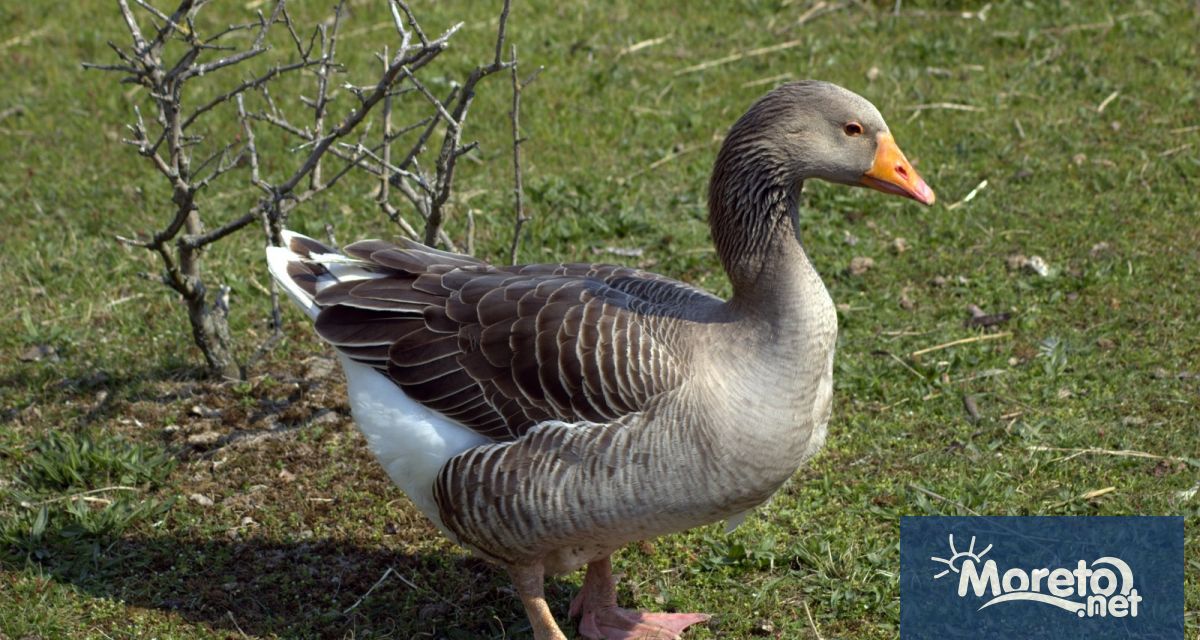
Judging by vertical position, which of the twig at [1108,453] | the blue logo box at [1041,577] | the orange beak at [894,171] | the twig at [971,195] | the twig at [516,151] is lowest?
the blue logo box at [1041,577]

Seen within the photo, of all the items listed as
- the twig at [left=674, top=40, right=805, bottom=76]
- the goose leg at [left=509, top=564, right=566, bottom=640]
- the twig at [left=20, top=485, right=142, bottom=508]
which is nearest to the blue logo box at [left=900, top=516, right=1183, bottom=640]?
the goose leg at [left=509, top=564, right=566, bottom=640]

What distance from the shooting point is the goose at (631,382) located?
3.82 m

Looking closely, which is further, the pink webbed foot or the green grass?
the green grass

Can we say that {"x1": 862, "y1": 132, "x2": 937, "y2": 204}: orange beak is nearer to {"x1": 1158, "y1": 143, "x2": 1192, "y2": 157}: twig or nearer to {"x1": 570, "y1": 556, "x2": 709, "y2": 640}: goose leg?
{"x1": 570, "y1": 556, "x2": 709, "y2": 640}: goose leg

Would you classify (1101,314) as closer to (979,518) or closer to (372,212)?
(979,518)

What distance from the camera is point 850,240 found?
6.66 metres

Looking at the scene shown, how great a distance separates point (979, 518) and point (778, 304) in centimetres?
143

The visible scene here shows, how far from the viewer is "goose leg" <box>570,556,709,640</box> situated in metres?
4.32

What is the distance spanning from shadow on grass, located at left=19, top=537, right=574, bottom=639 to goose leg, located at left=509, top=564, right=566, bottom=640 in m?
0.30

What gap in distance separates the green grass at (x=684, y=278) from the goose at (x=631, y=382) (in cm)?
68

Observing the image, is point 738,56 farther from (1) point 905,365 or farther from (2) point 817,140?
(2) point 817,140

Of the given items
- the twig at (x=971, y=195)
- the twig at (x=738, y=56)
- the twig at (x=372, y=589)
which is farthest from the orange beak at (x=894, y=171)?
the twig at (x=738, y=56)

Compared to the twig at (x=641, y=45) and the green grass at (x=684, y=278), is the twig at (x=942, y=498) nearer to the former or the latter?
the green grass at (x=684, y=278)

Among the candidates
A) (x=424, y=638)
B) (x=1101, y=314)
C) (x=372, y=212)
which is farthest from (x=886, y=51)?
(x=424, y=638)
